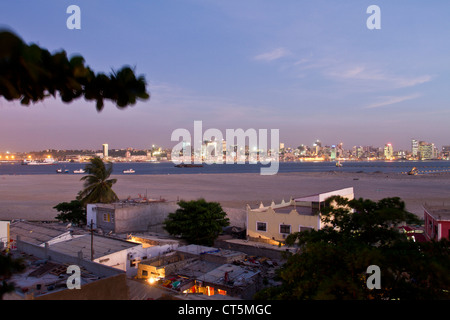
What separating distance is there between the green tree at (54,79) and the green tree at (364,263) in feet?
13.4

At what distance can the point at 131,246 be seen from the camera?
13.7 metres

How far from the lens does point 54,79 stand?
3254 mm

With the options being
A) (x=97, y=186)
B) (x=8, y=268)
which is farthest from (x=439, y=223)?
(x=97, y=186)

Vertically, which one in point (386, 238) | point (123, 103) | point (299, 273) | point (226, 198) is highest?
point (123, 103)

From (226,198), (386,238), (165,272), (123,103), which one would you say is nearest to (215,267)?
(165,272)

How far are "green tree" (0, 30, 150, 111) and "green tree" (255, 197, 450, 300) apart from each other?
4.07 metres

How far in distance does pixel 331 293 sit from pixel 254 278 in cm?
680

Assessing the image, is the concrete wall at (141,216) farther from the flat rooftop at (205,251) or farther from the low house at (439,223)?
the low house at (439,223)

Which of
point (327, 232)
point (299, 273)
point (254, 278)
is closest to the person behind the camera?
point (299, 273)

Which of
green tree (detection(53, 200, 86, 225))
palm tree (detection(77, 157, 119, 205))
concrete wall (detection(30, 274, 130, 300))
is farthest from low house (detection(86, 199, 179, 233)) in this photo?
concrete wall (detection(30, 274, 130, 300))

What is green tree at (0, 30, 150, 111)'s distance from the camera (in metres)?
2.58

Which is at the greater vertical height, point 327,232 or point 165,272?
point 327,232
